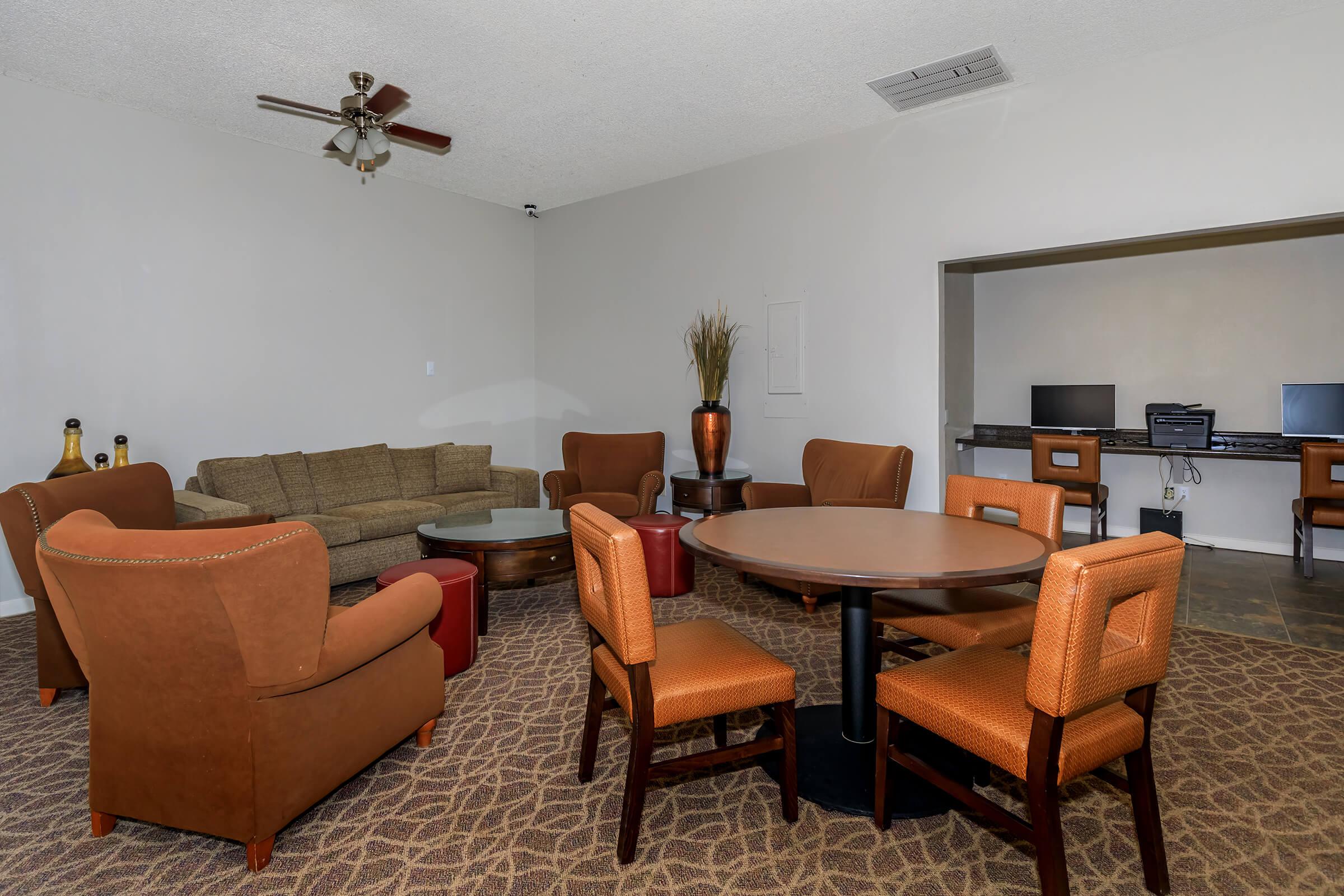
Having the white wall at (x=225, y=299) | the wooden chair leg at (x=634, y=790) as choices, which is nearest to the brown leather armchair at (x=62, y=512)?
the white wall at (x=225, y=299)

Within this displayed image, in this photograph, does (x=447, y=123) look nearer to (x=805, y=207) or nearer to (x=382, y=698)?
(x=805, y=207)

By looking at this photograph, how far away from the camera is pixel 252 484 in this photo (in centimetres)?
469

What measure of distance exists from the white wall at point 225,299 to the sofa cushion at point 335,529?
3.33ft

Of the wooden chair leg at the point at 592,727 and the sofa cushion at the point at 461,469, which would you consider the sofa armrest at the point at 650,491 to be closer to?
the sofa cushion at the point at 461,469

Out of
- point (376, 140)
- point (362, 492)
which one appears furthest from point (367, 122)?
point (362, 492)

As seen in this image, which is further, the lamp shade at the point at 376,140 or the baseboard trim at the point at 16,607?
the baseboard trim at the point at 16,607

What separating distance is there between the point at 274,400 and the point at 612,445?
2.51 metres

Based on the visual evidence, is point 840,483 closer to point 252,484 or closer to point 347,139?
point 347,139

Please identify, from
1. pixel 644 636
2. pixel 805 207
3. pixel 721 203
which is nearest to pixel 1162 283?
pixel 805 207

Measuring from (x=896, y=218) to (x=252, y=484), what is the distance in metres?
4.59

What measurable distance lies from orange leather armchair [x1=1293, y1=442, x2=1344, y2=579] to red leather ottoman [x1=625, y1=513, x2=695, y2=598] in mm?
3811

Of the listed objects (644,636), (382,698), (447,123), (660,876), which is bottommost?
(660,876)

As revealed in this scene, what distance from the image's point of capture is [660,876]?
6.23ft

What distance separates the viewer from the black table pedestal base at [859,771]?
2156 millimetres
